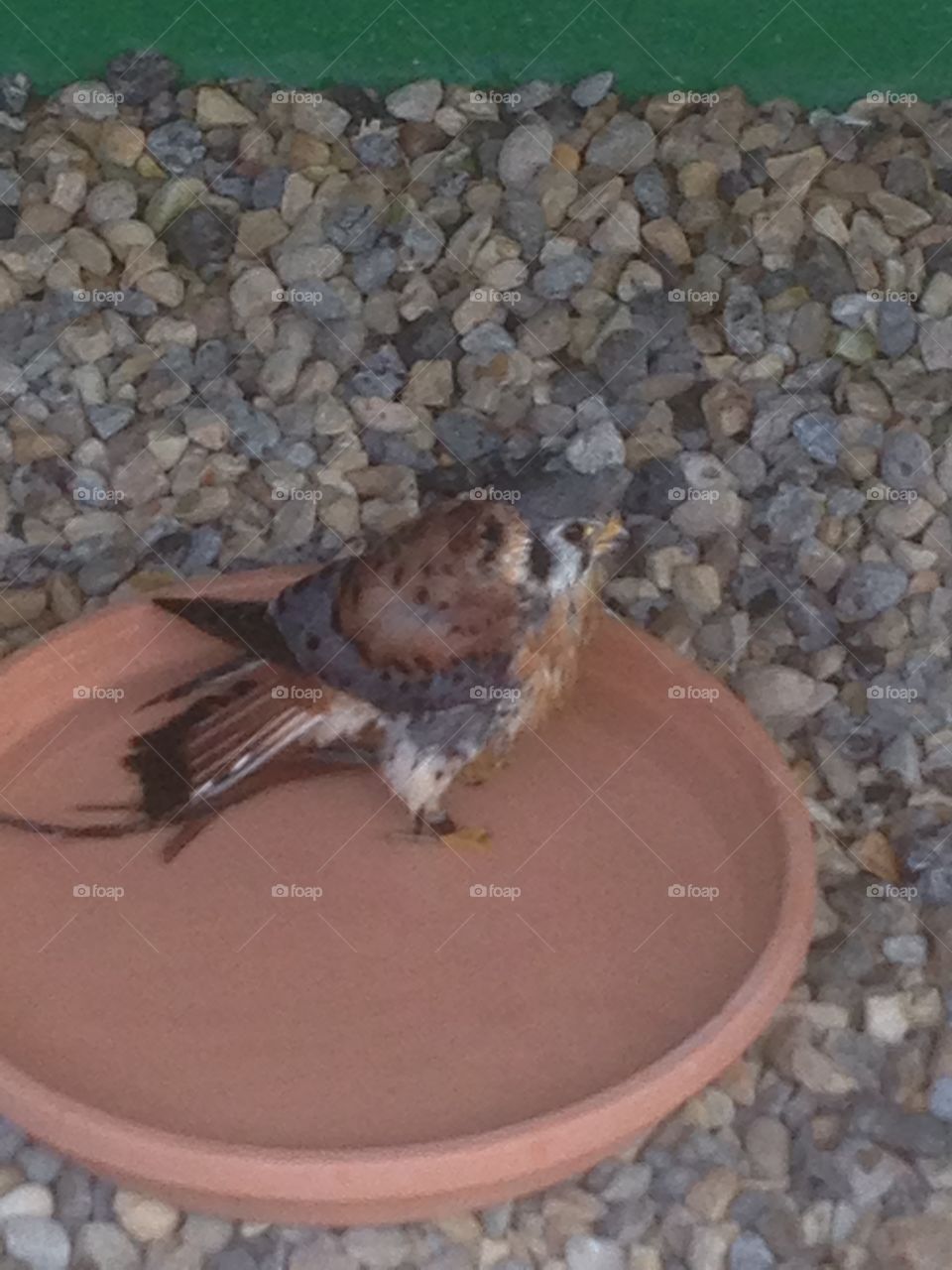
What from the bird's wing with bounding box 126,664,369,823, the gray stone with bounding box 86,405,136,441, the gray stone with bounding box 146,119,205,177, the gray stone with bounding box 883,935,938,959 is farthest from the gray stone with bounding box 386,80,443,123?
the gray stone with bounding box 883,935,938,959

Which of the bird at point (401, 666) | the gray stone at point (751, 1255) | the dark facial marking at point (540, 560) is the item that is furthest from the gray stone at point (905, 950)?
the dark facial marking at point (540, 560)

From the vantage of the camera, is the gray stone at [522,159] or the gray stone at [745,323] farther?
the gray stone at [522,159]

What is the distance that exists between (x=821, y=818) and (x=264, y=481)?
111 centimetres

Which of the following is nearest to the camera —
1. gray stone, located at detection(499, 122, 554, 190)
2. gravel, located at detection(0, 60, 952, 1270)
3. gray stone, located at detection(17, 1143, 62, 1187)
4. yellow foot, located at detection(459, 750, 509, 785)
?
gray stone, located at detection(17, 1143, 62, 1187)

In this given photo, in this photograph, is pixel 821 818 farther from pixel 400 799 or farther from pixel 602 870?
pixel 400 799

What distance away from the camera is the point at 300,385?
289 cm

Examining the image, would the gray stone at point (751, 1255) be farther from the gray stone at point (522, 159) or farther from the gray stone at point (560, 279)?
the gray stone at point (522, 159)

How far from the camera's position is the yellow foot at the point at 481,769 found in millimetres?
2361

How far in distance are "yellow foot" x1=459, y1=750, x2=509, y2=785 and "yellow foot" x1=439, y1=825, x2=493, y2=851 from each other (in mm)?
108

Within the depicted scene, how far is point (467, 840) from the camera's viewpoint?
229 centimetres

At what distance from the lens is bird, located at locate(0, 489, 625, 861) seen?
2.13 m

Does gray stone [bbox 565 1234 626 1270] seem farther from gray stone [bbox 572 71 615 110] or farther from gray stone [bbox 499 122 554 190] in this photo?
gray stone [bbox 572 71 615 110]

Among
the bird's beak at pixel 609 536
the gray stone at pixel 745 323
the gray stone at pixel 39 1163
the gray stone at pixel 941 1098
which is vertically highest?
the bird's beak at pixel 609 536

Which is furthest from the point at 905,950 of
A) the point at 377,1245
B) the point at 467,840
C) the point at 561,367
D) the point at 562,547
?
the point at 561,367
